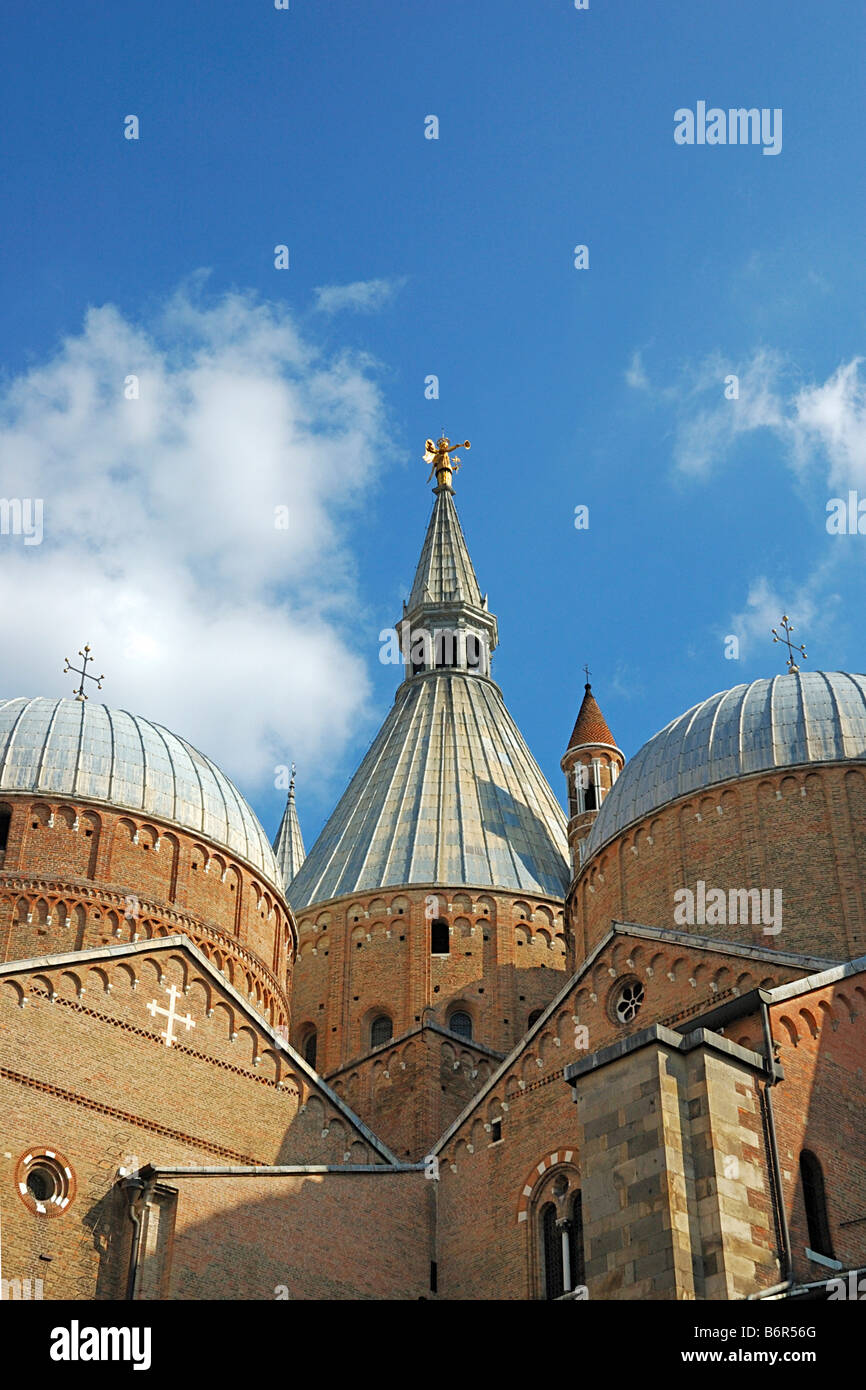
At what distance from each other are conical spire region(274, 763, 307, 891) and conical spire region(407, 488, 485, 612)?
39.3 feet

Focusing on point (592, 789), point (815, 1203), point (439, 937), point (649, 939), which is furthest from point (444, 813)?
point (815, 1203)

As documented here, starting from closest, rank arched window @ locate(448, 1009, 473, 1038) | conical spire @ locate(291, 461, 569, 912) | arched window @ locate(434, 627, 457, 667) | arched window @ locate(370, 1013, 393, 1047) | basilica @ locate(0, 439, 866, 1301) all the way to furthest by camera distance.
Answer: basilica @ locate(0, 439, 866, 1301), arched window @ locate(448, 1009, 473, 1038), arched window @ locate(370, 1013, 393, 1047), conical spire @ locate(291, 461, 569, 912), arched window @ locate(434, 627, 457, 667)

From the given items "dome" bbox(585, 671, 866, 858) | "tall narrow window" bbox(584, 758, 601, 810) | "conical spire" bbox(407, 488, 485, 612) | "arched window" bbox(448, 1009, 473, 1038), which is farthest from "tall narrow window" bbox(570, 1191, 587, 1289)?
"conical spire" bbox(407, 488, 485, 612)

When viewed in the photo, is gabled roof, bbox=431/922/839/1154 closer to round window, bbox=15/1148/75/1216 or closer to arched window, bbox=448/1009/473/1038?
round window, bbox=15/1148/75/1216

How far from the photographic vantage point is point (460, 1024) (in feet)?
117

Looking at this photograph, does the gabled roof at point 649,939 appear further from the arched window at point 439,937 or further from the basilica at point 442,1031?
the arched window at point 439,937

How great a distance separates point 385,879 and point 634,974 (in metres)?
13.1

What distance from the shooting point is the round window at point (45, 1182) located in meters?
21.7

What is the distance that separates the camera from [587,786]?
41.8 meters

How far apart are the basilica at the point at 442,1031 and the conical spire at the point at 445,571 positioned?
36.1ft

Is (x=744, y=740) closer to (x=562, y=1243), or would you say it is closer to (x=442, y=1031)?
(x=442, y=1031)

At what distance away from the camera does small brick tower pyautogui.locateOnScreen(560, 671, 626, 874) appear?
40688 millimetres

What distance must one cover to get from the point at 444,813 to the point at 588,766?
5260 millimetres
